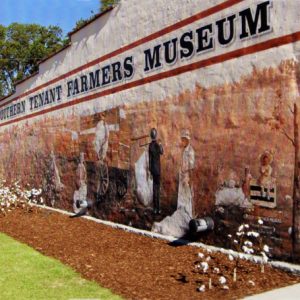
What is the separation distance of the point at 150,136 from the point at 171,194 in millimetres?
1320

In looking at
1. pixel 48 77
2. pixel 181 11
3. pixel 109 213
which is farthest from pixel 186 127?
pixel 48 77

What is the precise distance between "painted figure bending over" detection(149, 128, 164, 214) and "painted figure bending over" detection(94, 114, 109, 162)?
228 centimetres

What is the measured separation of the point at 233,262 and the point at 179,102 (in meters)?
3.04

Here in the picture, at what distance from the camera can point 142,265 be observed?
6.91 meters

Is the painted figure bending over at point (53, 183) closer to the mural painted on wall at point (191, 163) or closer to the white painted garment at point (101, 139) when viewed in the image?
the mural painted on wall at point (191, 163)

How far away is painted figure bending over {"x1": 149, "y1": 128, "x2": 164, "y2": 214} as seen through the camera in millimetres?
8914

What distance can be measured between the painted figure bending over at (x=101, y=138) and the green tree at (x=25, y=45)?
36334 mm

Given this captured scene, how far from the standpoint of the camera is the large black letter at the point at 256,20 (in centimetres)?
646

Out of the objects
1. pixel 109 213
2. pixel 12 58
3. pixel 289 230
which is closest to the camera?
pixel 289 230

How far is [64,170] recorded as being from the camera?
549 inches

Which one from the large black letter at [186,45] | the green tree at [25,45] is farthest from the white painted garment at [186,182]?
the green tree at [25,45]

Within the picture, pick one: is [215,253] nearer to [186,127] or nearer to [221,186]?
[221,186]

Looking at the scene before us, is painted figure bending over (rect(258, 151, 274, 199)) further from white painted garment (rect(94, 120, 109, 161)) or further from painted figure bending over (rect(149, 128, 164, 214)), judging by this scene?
white painted garment (rect(94, 120, 109, 161))

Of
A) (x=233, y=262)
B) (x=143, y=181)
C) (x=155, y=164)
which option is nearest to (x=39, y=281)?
(x=233, y=262)
